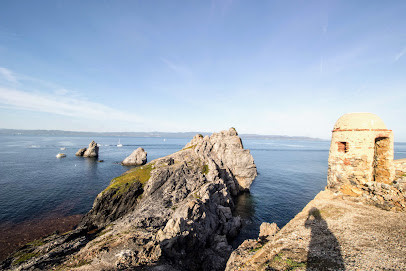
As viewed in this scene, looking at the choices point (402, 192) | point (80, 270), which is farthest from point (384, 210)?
point (80, 270)

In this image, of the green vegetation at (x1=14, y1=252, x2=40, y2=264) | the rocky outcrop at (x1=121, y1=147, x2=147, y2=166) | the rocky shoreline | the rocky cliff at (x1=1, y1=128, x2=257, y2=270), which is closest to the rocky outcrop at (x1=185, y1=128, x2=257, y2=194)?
the rocky cliff at (x1=1, y1=128, x2=257, y2=270)

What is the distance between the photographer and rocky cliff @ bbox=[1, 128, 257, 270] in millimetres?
14891

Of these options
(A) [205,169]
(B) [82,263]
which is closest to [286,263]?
(B) [82,263]

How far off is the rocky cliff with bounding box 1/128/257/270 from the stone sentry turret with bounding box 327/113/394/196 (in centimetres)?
1498

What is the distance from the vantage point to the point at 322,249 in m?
10.4

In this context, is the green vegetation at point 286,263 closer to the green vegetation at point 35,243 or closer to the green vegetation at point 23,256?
the green vegetation at point 23,256

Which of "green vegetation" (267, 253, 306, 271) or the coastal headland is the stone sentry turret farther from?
"green vegetation" (267, 253, 306, 271)

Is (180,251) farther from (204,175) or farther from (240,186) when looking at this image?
(240,186)

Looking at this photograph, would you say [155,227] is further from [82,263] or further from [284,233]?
[284,233]

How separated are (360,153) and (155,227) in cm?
2325

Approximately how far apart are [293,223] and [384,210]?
809 cm

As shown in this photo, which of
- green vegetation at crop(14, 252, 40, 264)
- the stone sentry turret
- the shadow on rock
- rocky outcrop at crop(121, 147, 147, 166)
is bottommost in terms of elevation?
green vegetation at crop(14, 252, 40, 264)

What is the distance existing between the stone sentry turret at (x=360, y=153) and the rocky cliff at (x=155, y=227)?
15.0 meters

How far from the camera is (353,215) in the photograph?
1395cm
